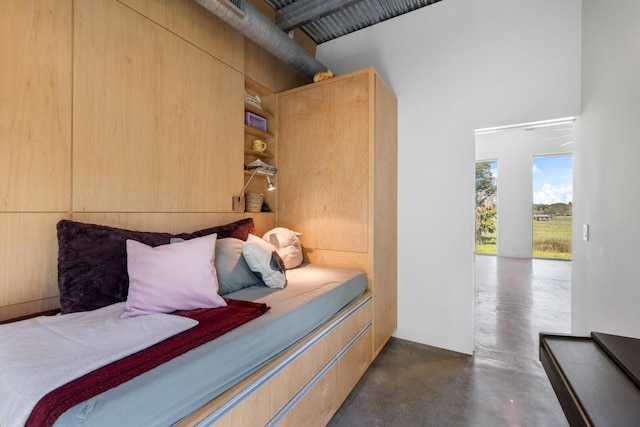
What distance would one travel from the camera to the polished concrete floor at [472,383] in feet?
5.70

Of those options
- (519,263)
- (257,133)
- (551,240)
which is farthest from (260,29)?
(551,240)

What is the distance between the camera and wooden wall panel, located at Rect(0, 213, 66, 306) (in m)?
1.25

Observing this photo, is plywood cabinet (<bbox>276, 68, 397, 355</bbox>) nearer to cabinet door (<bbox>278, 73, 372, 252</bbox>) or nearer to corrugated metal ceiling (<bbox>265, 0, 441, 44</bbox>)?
cabinet door (<bbox>278, 73, 372, 252</bbox>)

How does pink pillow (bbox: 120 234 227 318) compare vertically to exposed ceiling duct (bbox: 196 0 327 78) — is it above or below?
below

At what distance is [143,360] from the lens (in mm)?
864

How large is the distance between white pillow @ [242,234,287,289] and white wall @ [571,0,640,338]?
1.96 meters

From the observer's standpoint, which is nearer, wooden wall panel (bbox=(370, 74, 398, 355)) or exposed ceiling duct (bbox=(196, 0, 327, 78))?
exposed ceiling duct (bbox=(196, 0, 327, 78))

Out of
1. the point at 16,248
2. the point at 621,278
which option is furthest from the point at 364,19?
the point at 16,248

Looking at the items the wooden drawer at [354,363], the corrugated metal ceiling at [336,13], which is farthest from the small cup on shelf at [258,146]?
the wooden drawer at [354,363]

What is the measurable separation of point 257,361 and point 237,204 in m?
1.54

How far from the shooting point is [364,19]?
303 centimetres

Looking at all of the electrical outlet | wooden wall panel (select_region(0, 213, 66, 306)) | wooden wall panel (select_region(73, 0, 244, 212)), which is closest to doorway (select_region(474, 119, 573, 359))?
the electrical outlet

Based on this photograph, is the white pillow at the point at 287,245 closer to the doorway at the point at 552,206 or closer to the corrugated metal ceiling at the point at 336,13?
the corrugated metal ceiling at the point at 336,13

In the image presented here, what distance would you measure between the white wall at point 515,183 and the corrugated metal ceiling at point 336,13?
191 inches
